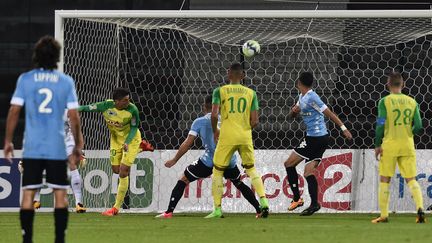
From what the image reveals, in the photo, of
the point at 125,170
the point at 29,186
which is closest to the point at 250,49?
the point at 125,170

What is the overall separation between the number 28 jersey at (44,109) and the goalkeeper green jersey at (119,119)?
6678 millimetres

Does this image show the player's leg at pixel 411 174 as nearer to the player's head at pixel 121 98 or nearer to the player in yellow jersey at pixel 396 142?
the player in yellow jersey at pixel 396 142

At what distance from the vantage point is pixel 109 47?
1827 centimetres

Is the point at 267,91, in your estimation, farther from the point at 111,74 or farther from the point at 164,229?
the point at 164,229

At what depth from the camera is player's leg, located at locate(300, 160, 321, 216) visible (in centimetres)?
1512

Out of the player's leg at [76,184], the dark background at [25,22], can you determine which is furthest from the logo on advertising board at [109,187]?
the dark background at [25,22]

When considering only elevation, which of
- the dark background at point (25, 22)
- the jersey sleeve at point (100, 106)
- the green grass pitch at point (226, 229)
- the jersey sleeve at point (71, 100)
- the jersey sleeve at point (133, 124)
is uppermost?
the dark background at point (25, 22)

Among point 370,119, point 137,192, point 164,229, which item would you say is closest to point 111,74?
point 137,192

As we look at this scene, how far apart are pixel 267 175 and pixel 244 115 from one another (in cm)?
343

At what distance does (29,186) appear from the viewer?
9.01 m

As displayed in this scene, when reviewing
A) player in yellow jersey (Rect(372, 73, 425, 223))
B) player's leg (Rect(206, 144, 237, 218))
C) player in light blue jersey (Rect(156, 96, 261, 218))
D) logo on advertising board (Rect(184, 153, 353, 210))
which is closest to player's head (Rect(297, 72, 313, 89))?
player in light blue jersey (Rect(156, 96, 261, 218))

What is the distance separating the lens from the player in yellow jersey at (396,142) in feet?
43.7

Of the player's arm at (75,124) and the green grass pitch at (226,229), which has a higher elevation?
the player's arm at (75,124)

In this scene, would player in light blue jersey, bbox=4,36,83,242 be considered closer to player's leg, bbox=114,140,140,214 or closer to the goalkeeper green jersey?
the goalkeeper green jersey
